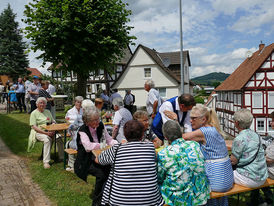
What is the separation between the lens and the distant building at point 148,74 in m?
31.2

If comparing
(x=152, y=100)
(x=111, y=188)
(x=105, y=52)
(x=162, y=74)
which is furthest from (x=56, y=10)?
(x=162, y=74)

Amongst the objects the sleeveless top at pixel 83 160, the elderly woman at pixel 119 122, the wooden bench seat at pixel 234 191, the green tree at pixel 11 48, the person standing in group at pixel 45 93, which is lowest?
the wooden bench seat at pixel 234 191

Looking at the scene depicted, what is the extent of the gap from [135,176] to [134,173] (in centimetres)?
4

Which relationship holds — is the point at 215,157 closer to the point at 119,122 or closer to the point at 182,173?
the point at 182,173

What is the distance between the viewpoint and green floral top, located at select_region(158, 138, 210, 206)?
2.73 m

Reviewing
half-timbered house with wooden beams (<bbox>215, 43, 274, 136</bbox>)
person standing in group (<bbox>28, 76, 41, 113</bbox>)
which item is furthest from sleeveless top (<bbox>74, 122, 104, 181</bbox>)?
half-timbered house with wooden beams (<bbox>215, 43, 274, 136</bbox>)

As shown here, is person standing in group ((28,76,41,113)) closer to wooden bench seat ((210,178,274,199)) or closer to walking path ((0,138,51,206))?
walking path ((0,138,51,206))

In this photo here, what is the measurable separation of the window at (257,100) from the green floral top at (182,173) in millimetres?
27750

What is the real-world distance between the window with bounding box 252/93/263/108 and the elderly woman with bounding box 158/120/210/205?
2773 centimetres

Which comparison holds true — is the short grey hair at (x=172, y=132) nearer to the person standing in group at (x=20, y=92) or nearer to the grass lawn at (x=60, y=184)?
the grass lawn at (x=60, y=184)

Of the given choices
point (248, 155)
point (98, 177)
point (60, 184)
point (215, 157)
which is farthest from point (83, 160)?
point (248, 155)

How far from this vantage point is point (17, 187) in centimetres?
469

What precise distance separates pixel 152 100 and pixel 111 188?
4.38m

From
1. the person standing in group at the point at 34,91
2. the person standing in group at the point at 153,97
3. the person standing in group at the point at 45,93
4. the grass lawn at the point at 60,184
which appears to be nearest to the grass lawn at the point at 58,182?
the grass lawn at the point at 60,184
